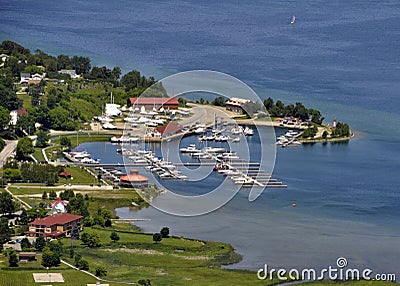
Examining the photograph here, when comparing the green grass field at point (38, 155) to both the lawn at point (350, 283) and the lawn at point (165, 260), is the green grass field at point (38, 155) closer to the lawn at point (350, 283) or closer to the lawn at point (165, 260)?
the lawn at point (165, 260)

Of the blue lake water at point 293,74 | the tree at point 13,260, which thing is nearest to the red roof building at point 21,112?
the blue lake water at point 293,74

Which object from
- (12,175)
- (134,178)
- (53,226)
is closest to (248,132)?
(134,178)

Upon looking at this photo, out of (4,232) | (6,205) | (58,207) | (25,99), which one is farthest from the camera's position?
(25,99)

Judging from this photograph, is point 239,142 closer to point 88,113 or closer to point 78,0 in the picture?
point 88,113

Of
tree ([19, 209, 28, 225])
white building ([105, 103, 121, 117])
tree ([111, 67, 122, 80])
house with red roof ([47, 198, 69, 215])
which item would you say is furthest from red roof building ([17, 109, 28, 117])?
tree ([19, 209, 28, 225])

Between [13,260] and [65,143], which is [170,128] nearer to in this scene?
[65,143]

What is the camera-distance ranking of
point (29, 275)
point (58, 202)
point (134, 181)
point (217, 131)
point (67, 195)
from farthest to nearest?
point (217, 131) → point (134, 181) → point (67, 195) → point (58, 202) → point (29, 275)
